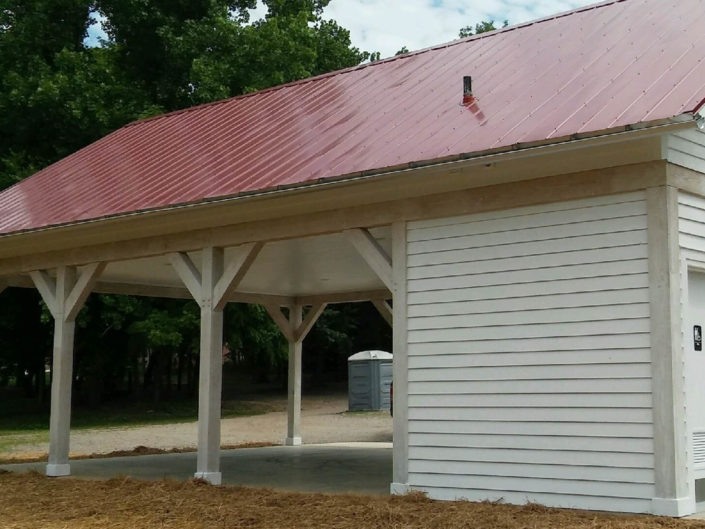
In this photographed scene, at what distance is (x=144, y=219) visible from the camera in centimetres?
1069

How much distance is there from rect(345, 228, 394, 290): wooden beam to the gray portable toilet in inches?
701

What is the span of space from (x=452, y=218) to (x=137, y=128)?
8974 millimetres

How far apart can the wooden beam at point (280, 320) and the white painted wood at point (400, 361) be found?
806 centimetres

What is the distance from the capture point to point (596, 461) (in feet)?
24.7

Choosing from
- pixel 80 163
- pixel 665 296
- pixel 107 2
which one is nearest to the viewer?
pixel 665 296

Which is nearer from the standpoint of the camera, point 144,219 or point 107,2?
point 144,219

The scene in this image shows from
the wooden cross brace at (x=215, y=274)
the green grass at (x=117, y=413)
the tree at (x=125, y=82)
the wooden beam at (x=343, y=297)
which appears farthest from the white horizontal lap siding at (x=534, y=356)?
the green grass at (x=117, y=413)

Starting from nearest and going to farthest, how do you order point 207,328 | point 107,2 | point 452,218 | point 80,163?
point 452,218, point 207,328, point 80,163, point 107,2

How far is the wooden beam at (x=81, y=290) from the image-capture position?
12.2 m

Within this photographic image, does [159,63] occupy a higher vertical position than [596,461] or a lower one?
higher

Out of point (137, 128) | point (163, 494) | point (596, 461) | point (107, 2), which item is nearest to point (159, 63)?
point (107, 2)

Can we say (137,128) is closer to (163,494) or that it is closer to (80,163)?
(80,163)

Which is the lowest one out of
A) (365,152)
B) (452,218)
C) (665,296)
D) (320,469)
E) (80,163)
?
(320,469)

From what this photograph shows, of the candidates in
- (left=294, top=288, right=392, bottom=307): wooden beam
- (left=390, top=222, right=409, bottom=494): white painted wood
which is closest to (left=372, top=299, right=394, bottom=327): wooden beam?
(left=294, top=288, right=392, bottom=307): wooden beam
